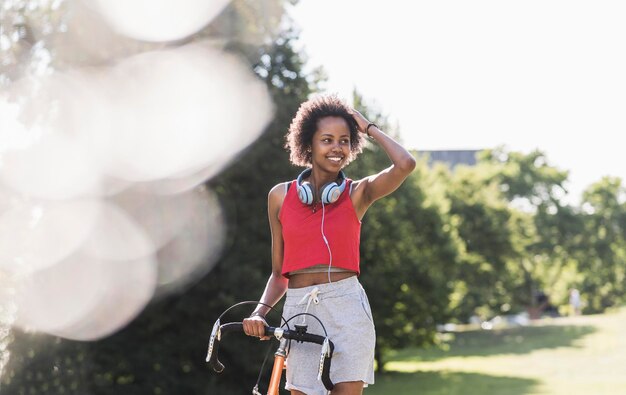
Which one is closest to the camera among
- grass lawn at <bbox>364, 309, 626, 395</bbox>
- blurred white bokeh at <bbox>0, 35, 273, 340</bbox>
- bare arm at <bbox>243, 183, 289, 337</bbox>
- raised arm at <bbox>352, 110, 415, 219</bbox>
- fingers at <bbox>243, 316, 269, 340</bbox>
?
fingers at <bbox>243, 316, 269, 340</bbox>

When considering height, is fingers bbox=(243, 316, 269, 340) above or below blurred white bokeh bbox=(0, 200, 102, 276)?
above

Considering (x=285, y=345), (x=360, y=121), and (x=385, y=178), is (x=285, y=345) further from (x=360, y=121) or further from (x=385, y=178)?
(x=360, y=121)

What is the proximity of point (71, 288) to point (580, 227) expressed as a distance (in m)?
47.6

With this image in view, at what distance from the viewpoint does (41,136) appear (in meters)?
16.2

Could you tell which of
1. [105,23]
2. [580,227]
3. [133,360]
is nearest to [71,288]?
[133,360]

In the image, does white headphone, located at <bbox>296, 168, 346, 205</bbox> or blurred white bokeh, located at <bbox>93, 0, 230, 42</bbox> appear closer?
white headphone, located at <bbox>296, 168, 346, 205</bbox>

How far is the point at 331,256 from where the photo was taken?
4.26 metres

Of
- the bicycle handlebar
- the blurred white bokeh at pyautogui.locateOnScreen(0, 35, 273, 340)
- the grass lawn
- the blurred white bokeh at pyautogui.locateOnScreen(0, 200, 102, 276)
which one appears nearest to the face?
the bicycle handlebar

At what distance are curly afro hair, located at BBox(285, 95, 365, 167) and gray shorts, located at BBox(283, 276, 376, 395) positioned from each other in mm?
669

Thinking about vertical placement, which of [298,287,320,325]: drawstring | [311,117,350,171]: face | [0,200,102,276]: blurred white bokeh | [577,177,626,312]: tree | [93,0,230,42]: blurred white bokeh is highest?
[311,117,350,171]: face

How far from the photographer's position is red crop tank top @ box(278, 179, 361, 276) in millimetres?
4277

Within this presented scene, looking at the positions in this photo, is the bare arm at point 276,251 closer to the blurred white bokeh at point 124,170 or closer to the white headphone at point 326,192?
the white headphone at point 326,192

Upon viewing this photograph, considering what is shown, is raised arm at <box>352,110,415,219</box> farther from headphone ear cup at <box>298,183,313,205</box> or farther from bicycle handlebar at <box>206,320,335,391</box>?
bicycle handlebar at <box>206,320,335,391</box>

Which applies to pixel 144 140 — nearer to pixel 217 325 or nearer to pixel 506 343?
pixel 217 325
